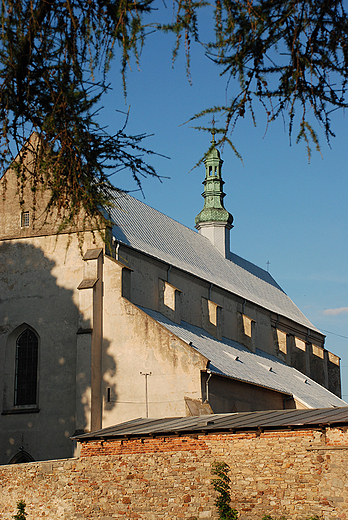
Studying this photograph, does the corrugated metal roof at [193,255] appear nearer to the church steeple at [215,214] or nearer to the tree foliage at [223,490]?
the church steeple at [215,214]

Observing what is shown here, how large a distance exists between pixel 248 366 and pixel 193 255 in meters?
8.10

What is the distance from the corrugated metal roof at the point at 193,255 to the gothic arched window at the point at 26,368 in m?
5.30

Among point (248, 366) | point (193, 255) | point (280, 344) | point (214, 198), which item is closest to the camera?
point (248, 366)

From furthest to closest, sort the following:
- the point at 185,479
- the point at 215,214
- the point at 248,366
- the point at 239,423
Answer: the point at 215,214
the point at 248,366
the point at 239,423
the point at 185,479

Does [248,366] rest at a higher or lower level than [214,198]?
lower

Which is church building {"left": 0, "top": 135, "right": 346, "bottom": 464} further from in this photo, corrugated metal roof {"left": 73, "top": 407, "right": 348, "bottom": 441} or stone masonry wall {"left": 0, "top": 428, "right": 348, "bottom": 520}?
stone masonry wall {"left": 0, "top": 428, "right": 348, "bottom": 520}

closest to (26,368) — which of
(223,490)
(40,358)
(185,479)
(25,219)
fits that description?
(40,358)

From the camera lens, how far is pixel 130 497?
14.2 meters

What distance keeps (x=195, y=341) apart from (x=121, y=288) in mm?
4227

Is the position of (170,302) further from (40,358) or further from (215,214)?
(215,214)

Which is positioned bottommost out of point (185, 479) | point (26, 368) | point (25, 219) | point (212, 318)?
point (185, 479)

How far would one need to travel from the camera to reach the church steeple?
131 ft

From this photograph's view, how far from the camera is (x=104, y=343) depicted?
890 inches

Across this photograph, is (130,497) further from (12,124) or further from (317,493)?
(12,124)
